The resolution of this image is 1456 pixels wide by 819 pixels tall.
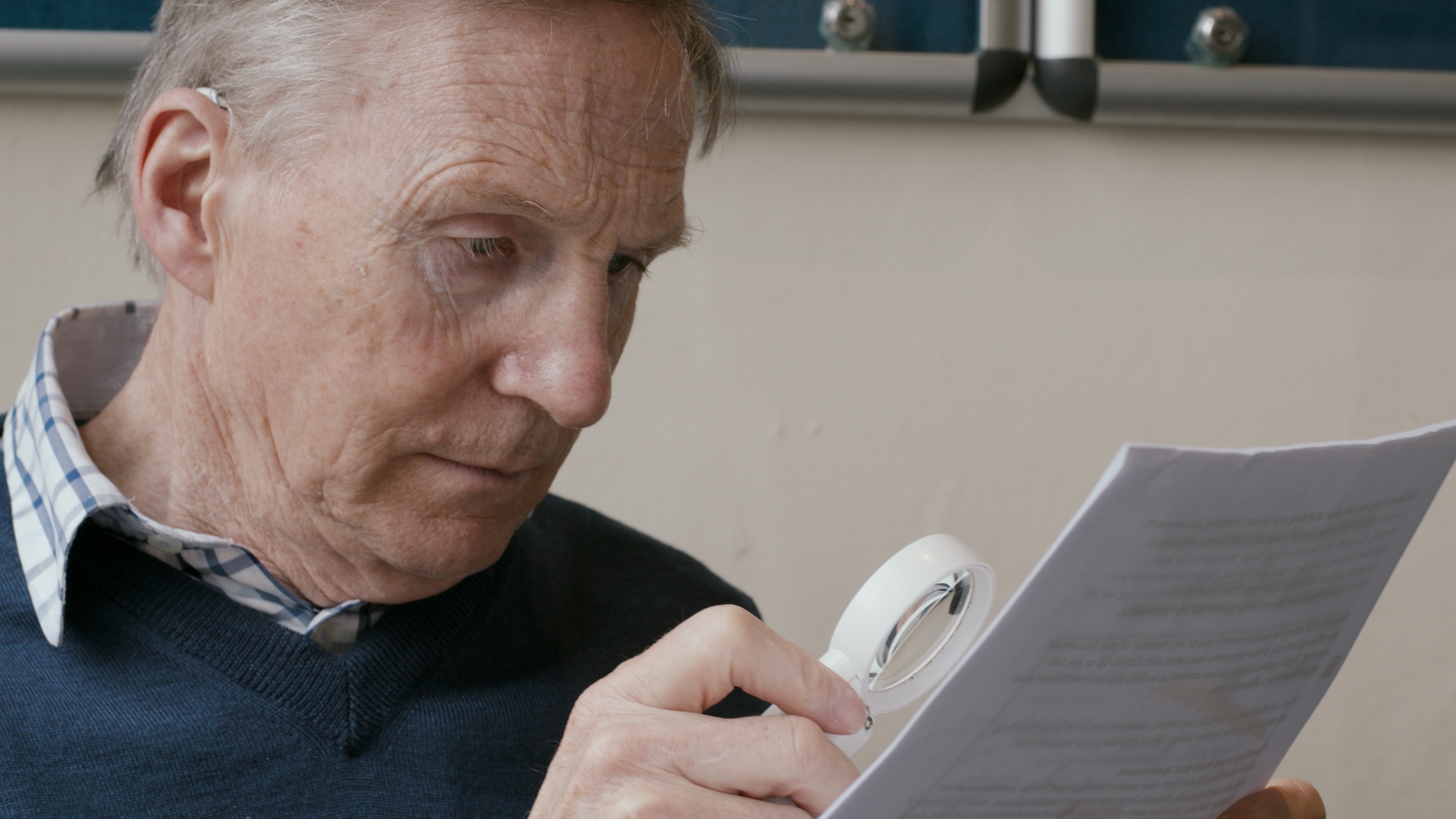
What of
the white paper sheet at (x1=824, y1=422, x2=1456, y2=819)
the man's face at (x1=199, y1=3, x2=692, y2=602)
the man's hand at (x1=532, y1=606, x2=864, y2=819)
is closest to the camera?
the white paper sheet at (x1=824, y1=422, x2=1456, y2=819)

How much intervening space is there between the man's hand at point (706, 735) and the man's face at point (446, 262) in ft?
0.69

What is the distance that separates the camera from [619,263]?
84 cm

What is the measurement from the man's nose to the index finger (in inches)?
8.0

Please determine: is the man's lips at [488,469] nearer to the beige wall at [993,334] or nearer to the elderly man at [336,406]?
the elderly man at [336,406]

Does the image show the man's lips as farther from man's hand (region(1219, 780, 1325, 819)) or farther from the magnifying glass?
man's hand (region(1219, 780, 1325, 819))

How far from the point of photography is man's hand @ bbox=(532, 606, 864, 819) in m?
0.56

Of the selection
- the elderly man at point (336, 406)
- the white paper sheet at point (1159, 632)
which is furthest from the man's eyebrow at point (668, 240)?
the white paper sheet at point (1159, 632)

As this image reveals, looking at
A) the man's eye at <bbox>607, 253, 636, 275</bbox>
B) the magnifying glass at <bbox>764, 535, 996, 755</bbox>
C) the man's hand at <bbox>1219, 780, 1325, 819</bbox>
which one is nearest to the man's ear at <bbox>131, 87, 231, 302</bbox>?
the man's eye at <bbox>607, 253, 636, 275</bbox>

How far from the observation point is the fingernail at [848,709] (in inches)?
23.6

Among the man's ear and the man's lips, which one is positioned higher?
the man's ear

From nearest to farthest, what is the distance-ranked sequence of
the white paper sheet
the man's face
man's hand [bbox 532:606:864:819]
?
the white paper sheet, man's hand [bbox 532:606:864:819], the man's face

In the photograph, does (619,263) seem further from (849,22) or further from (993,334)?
(993,334)

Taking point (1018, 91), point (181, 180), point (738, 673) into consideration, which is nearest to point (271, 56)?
point (181, 180)

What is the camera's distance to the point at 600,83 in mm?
756
